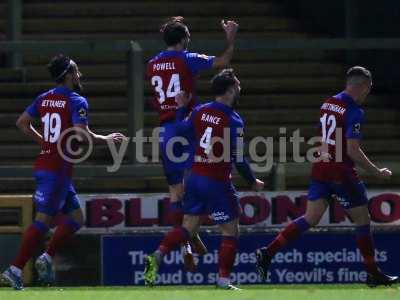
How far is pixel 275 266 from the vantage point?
14.3m

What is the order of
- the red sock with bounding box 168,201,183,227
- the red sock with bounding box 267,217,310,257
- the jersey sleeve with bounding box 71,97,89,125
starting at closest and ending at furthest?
the jersey sleeve with bounding box 71,97,89,125
the red sock with bounding box 267,217,310,257
the red sock with bounding box 168,201,183,227

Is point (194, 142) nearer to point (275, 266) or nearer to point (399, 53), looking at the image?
point (275, 266)

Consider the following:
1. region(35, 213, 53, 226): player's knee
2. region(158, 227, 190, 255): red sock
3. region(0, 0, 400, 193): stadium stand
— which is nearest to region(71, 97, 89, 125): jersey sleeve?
region(35, 213, 53, 226): player's knee

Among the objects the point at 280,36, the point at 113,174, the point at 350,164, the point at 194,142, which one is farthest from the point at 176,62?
the point at 280,36

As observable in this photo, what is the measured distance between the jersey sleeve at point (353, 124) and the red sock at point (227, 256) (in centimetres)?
130

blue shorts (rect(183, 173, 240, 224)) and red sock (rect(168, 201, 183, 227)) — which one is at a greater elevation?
blue shorts (rect(183, 173, 240, 224))

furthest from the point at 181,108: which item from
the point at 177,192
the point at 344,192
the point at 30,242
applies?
the point at 30,242

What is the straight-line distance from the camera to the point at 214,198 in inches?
479

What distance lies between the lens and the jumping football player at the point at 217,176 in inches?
476

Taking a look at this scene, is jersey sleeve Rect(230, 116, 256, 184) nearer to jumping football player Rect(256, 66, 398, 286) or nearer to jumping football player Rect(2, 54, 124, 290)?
jumping football player Rect(256, 66, 398, 286)

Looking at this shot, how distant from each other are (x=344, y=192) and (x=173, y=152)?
61.2 inches

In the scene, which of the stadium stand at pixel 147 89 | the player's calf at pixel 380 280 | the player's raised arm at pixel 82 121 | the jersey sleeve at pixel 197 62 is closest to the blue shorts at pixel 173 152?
the jersey sleeve at pixel 197 62

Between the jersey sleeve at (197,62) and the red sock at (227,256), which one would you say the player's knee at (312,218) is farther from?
the jersey sleeve at (197,62)

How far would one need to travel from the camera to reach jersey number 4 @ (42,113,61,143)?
12.6 m
